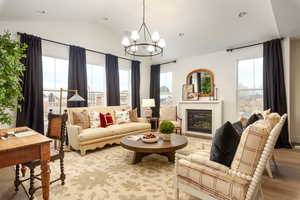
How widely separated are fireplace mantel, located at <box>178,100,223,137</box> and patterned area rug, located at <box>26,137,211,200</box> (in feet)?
8.03

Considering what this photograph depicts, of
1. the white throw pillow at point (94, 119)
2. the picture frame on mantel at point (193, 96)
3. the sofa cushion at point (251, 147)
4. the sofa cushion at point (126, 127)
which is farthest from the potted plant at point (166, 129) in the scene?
the picture frame on mantel at point (193, 96)

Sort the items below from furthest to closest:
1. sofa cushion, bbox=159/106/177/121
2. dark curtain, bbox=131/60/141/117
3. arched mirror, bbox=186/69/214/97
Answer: dark curtain, bbox=131/60/141/117 → sofa cushion, bbox=159/106/177/121 → arched mirror, bbox=186/69/214/97

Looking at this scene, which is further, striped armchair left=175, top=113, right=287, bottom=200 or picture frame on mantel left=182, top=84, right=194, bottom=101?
picture frame on mantel left=182, top=84, right=194, bottom=101

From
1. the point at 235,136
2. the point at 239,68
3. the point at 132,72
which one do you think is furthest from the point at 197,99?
the point at 235,136

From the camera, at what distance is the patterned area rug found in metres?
1.97

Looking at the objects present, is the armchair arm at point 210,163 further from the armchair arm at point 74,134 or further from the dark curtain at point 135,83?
the dark curtain at point 135,83

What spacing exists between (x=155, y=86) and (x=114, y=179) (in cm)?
449

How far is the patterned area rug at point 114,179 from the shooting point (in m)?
1.97

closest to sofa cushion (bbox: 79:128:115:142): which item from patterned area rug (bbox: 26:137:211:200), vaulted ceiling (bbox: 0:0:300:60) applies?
patterned area rug (bbox: 26:137:211:200)

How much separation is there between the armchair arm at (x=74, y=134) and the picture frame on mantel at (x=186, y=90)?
3599mm

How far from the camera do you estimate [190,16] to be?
13.2 feet

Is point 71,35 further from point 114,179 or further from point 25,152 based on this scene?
point 114,179

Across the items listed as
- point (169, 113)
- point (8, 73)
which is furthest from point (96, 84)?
point (8, 73)

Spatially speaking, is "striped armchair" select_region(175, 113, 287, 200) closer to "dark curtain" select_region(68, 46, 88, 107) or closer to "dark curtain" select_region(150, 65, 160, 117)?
"dark curtain" select_region(68, 46, 88, 107)
